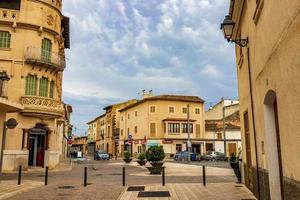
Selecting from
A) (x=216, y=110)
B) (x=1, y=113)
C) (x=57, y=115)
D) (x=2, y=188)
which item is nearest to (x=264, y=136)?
Answer: (x=2, y=188)

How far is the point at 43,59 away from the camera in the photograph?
A: 2488 cm

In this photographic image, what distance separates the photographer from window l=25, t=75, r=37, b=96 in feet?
79.2

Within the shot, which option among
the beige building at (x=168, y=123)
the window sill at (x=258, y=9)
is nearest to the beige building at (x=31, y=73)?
the window sill at (x=258, y=9)

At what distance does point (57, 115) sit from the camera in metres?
25.4

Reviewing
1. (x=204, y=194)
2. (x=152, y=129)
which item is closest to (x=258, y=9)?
(x=204, y=194)

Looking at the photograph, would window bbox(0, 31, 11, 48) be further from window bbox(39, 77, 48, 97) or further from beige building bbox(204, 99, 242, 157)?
beige building bbox(204, 99, 242, 157)

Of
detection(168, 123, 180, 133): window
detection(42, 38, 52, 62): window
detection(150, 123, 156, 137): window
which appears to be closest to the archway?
detection(42, 38, 52, 62): window

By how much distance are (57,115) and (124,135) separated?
143 feet

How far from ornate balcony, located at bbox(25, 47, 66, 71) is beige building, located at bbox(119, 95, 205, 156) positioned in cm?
2897

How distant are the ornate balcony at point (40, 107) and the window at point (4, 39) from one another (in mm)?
4269

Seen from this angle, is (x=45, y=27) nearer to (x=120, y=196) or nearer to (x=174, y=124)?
(x=120, y=196)

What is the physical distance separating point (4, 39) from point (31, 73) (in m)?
3.18

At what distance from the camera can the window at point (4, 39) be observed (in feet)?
78.4

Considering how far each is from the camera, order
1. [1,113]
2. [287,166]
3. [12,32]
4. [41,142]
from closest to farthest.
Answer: [287,166], [1,113], [12,32], [41,142]
